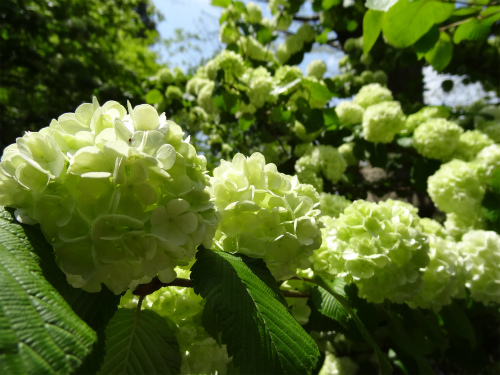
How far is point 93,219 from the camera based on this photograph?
518 mm

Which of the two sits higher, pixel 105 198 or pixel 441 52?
pixel 441 52

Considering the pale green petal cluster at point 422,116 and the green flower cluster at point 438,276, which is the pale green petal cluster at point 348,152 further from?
the green flower cluster at point 438,276

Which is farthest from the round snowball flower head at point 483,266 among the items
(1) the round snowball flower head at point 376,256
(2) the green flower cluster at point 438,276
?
(1) the round snowball flower head at point 376,256

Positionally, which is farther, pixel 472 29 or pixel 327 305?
pixel 472 29

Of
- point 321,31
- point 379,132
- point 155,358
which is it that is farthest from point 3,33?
point 155,358

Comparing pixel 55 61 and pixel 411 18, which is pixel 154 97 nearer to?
pixel 411 18

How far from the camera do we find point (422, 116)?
6.89 feet

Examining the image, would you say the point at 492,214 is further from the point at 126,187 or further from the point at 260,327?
the point at 126,187

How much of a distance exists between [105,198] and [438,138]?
1.78 m

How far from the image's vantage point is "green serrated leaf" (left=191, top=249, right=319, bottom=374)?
0.53 metres

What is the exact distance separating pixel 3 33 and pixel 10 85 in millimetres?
1077

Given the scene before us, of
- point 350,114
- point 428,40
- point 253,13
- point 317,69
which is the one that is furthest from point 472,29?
point 253,13

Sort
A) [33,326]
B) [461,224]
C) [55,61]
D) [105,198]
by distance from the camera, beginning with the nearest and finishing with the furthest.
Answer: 1. [33,326]
2. [105,198]
3. [461,224]
4. [55,61]

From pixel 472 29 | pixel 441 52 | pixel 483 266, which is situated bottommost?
pixel 483 266
